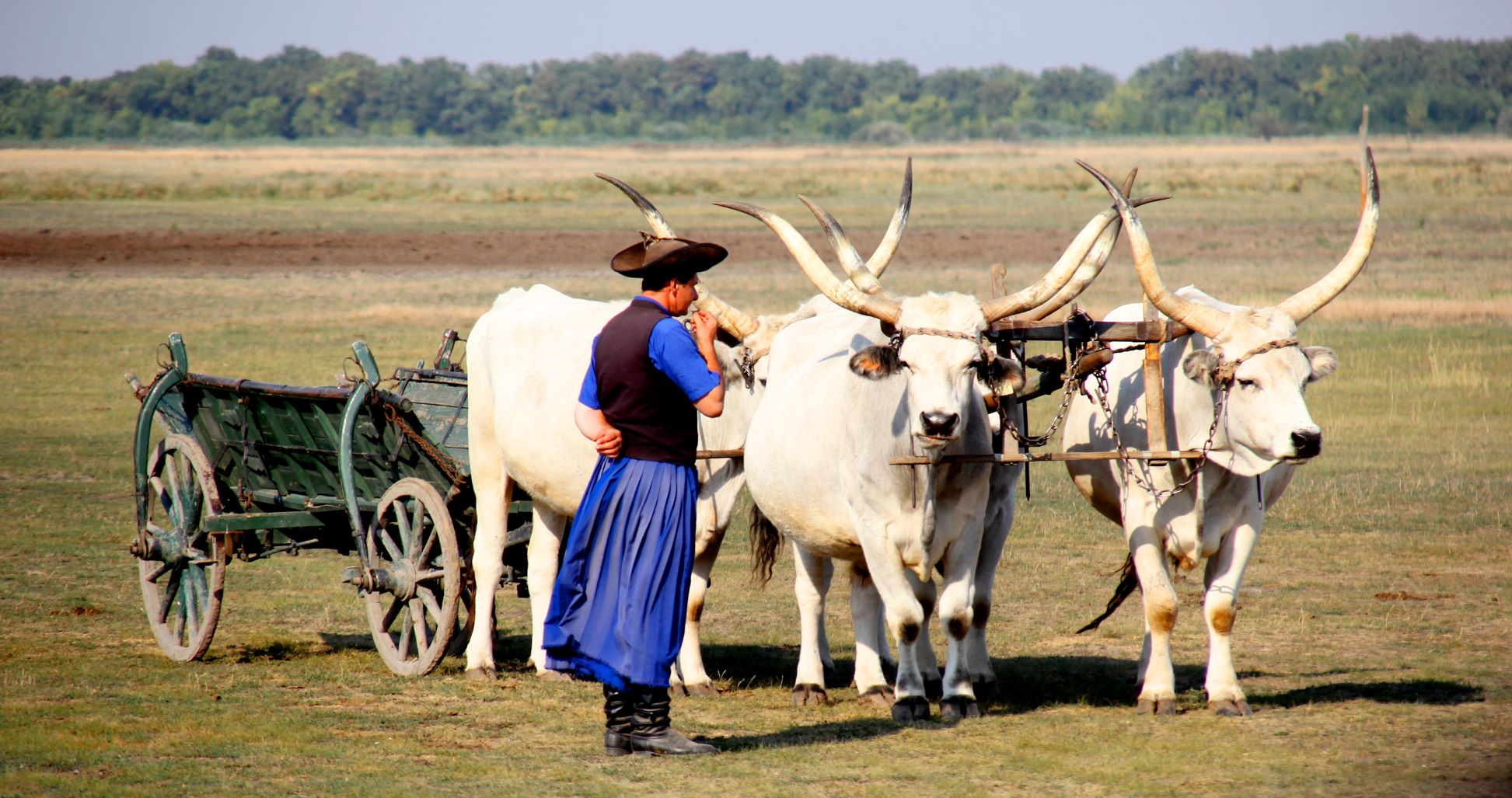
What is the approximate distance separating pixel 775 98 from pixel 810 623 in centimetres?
16039

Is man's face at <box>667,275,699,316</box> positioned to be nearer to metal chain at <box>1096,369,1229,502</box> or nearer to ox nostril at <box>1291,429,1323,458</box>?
metal chain at <box>1096,369,1229,502</box>

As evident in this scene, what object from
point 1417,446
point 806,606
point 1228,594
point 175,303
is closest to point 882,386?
point 806,606

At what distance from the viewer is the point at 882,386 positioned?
25.0ft

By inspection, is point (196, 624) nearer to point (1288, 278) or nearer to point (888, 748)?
point (888, 748)

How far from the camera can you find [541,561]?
8.89 m

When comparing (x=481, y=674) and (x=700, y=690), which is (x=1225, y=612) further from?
(x=481, y=674)

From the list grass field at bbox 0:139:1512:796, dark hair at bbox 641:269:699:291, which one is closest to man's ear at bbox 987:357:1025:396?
dark hair at bbox 641:269:699:291

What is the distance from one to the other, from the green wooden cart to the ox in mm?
197

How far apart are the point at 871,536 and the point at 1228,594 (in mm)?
1675

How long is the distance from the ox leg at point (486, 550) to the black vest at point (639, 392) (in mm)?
2321

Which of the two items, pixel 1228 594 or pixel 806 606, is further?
pixel 806 606

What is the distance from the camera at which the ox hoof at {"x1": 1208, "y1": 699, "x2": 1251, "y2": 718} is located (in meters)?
7.52

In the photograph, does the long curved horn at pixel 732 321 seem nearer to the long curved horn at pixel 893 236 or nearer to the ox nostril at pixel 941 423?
the long curved horn at pixel 893 236

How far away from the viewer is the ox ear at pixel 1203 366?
7332 millimetres
